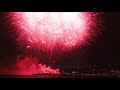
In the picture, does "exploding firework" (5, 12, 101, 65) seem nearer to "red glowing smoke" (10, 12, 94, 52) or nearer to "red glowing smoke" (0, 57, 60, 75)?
"red glowing smoke" (10, 12, 94, 52)

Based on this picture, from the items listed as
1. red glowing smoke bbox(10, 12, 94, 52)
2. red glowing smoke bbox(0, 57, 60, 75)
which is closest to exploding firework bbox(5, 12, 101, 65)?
red glowing smoke bbox(10, 12, 94, 52)

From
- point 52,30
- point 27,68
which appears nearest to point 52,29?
point 52,30

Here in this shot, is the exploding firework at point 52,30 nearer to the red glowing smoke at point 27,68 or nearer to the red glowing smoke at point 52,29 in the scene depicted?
the red glowing smoke at point 52,29

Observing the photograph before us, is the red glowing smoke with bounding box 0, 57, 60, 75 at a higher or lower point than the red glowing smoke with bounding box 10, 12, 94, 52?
lower

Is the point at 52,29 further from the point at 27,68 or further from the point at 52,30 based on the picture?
the point at 27,68
